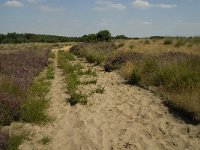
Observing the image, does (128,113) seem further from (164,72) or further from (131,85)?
(131,85)

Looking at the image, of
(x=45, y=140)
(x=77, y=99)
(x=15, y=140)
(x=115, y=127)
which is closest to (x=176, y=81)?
(x=77, y=99)

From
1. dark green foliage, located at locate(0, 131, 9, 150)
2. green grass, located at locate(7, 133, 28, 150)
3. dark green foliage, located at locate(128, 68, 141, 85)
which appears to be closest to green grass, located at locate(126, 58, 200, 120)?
dark green foliage, located at locate(128, 68, 141, 85)

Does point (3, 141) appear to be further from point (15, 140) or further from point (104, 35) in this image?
point (104, 35)

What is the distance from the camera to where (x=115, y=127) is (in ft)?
22.8

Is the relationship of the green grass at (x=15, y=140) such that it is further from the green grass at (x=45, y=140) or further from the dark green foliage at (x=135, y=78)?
the dark green foliage at (x=135, y=78)

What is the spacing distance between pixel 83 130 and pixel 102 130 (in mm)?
406

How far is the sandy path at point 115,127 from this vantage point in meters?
5.99

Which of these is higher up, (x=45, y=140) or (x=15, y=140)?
(x=15, y=140)

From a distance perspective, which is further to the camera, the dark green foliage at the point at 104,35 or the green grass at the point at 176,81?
the dark green foliage at the point at 104,35

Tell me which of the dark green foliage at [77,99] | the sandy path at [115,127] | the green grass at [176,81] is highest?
the green grass at [176,81]

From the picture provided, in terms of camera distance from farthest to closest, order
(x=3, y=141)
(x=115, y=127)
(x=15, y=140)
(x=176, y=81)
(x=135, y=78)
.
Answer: (x=135, y=78), (x=176, y=81), (x=115, y=127), (x=15, y=140), (x=3, y=141)

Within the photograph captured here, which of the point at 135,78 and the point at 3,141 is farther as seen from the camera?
the point at 135,78

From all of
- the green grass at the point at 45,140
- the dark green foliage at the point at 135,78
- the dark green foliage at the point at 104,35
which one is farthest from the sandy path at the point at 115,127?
the dark green foliage at the point at 104,35

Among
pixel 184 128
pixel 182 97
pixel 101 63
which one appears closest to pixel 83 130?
pixel 184 128
